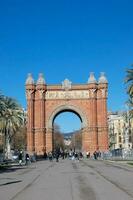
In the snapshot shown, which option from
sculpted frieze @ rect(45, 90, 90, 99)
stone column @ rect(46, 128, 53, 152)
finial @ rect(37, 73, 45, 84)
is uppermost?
finial @ rect(37, 73, 45, 84)

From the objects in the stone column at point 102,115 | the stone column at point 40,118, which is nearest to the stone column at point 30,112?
the stone column at point 40,118

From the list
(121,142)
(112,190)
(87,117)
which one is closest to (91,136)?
(87,117)

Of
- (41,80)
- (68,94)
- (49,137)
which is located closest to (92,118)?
(68,94)

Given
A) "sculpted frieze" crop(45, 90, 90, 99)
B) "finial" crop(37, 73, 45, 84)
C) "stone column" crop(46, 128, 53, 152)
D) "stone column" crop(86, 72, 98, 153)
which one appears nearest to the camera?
"stone column" crop(86, 72, 98, 153)

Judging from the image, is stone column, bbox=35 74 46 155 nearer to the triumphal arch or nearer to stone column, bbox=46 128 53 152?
the triumphal arch

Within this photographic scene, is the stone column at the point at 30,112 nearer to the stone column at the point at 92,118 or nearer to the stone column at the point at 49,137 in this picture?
the stone column at the point at 49,137

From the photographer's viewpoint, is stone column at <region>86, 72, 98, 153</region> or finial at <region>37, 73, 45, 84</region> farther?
finial at <region>37, 73, 45, 84</region>

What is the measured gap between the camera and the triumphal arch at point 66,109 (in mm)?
91250

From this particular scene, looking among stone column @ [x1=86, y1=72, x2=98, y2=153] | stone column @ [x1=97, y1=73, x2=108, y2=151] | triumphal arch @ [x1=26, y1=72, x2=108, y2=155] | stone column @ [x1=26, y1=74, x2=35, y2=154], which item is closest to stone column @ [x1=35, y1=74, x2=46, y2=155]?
triumphal arch @ [x1=26, y1=72, x2=108, y2=155]

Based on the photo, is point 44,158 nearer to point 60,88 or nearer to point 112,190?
point 60,88

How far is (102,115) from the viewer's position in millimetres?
91938

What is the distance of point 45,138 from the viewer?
302 feet

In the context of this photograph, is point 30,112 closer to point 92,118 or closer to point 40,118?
point 40,118

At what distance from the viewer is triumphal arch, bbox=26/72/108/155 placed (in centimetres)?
9125
